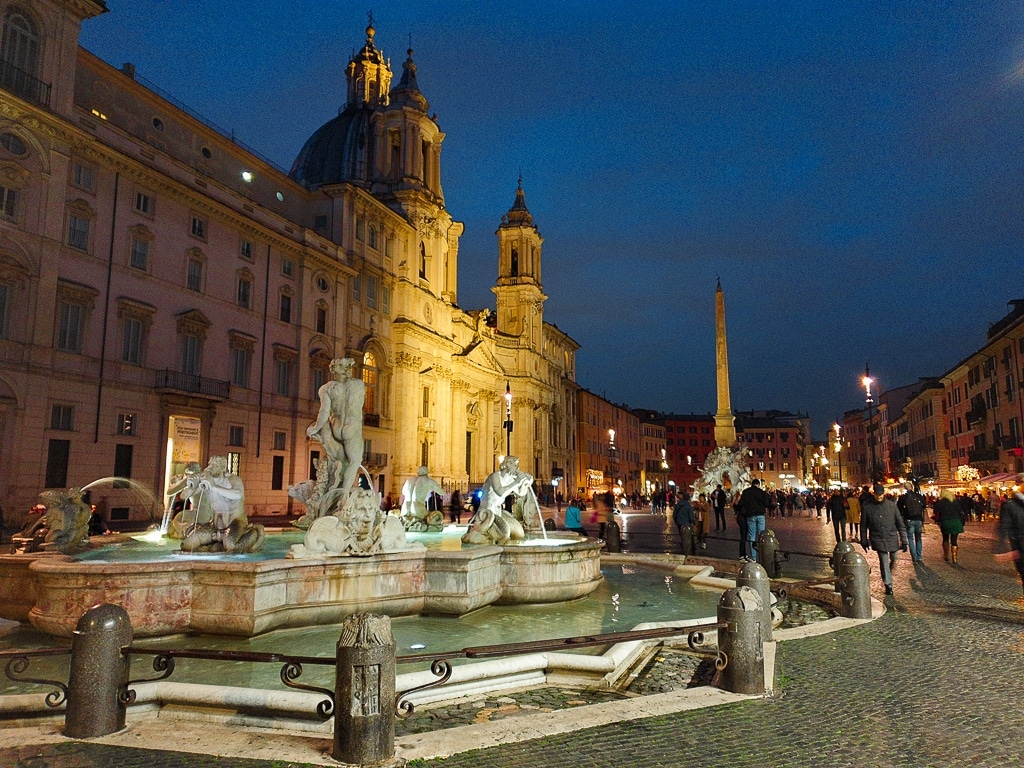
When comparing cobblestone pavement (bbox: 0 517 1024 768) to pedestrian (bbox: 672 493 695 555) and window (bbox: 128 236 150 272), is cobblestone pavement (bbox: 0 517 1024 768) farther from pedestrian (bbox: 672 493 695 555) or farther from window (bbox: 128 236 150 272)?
window (bbox: 128 236 150 272)

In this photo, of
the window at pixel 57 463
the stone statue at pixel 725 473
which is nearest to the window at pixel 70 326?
the window at pixel 57 463

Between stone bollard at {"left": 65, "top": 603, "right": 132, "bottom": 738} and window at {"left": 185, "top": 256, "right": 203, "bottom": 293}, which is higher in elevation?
window at {"left": 185, "top": 256, "right": 203, "bottom": 293}

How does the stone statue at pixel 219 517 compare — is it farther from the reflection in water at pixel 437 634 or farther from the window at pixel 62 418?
the window at pixel 62 418

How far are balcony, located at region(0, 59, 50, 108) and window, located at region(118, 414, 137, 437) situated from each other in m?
10.4

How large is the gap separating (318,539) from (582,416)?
7903 cm

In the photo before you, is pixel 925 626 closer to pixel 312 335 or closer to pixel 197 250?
pixel 197 250

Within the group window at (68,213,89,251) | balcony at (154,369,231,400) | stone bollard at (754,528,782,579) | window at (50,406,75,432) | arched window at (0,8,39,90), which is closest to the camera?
stone bollard at (754,528,782,579)

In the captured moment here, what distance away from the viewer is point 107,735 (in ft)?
14.7

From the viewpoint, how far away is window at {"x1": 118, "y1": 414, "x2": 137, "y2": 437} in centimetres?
2448

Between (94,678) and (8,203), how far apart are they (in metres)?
22.2

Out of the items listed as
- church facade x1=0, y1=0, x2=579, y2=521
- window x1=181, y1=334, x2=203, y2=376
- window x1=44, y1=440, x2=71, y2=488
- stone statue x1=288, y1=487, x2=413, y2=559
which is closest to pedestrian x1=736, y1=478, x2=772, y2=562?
stone statue x1=288, y1=487, x2=413, y2=559

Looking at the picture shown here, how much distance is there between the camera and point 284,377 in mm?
33531

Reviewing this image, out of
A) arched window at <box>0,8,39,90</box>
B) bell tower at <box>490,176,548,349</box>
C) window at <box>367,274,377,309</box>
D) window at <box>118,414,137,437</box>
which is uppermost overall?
bell tower at <box>490,176,548,349</box>

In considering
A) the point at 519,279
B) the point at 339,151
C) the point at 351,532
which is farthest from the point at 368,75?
the point at 351,532
